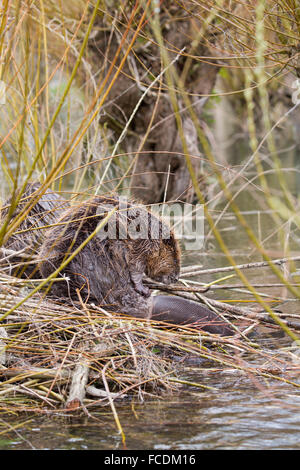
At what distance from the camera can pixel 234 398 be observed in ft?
8.53

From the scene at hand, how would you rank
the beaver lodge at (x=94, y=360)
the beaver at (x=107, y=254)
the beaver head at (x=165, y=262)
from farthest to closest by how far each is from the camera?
1. the beaver head at (x=165, y=262)
2. the beaver at (x=107, y=254)
3. the beaver lodge at (x=94, y=360)

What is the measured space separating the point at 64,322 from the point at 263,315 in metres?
1.12

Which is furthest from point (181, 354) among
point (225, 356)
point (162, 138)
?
point (162, 138)

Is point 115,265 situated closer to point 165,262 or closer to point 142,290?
point 142,290

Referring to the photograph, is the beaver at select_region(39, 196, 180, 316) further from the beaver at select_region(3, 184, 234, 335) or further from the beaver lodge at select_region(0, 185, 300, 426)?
the beaver lodge at select_region(0, 185, 300, 426)

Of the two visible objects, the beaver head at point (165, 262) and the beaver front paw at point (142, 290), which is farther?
the beaver head at point (165, 262)

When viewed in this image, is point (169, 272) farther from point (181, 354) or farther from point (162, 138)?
point (162, 138)

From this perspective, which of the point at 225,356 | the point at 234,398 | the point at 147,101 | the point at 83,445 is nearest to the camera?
the point at 83,445
